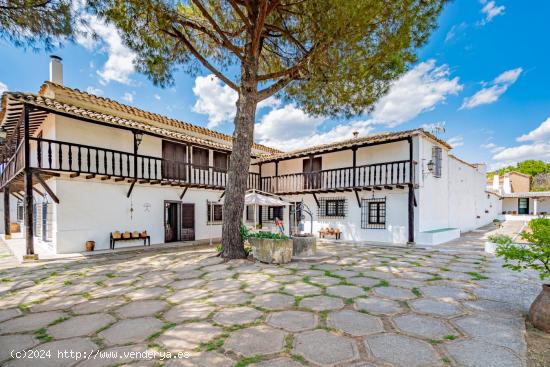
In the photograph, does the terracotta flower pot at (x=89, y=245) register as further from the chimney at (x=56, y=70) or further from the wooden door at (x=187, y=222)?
the chimney at (x=56, y=70)

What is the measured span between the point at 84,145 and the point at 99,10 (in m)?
5.03

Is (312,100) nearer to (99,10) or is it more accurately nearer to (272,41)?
(272,41)

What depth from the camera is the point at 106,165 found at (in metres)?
9.48

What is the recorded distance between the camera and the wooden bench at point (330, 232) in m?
13.2

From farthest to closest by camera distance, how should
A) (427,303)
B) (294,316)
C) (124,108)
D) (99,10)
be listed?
(124,108), (99,10), (427,303), (294,316)

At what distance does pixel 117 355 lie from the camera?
270 centimetres

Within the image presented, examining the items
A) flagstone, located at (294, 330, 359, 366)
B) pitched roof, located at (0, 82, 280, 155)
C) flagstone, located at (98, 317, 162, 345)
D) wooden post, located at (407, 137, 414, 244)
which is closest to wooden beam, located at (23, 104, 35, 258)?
pitched roof, located at (0, 82, 280, 155)

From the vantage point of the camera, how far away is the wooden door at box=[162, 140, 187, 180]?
37.8 ft

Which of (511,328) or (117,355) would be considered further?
(511,328)

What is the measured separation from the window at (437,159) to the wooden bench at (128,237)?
524 inches

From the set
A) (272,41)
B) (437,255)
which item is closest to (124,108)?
(272,41)

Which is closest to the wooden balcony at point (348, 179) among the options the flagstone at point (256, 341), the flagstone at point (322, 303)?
the flagstone at point (322, 303)

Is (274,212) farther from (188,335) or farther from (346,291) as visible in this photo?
(188,335)

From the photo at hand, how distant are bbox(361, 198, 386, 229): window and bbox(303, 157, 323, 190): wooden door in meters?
2.61
